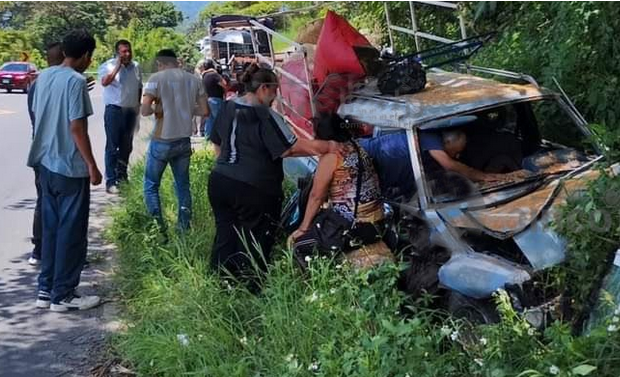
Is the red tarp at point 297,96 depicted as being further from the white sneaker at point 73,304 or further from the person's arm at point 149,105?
the white sneaker at point 73,304

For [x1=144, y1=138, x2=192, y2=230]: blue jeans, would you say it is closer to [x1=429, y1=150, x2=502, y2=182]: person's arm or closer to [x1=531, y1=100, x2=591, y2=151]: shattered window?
[x1=429, y1=150, x2=502, y2=182]: person's arm

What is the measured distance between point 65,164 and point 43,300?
42.1 inches

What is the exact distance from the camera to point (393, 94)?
17.9ft

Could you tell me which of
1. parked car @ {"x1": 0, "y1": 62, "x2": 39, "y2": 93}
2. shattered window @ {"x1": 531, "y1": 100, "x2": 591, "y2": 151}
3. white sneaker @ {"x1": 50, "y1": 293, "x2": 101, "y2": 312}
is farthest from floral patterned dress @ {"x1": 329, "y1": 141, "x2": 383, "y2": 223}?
parked car @ {"x1": 0, "y1": 62, "x2": 39, "y2": 93}

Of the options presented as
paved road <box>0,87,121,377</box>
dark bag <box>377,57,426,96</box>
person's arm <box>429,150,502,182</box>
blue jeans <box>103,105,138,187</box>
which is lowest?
paved road <box>0,87,121,377</box>

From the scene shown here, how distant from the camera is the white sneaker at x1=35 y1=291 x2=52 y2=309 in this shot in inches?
225

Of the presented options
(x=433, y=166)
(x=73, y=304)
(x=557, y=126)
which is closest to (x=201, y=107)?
(x=73, y=304)

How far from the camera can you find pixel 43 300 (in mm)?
5734

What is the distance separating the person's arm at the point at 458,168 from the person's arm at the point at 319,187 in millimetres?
657

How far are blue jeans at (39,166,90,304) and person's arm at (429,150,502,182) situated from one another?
2.51 metres

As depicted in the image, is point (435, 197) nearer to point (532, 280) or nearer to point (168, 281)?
point (532, 280)

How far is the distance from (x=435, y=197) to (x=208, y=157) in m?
4.42

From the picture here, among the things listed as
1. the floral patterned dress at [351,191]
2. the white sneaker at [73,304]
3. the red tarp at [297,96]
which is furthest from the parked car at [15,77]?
the floral patterned dress at [351,191]

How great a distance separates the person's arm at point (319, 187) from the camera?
4965mm
